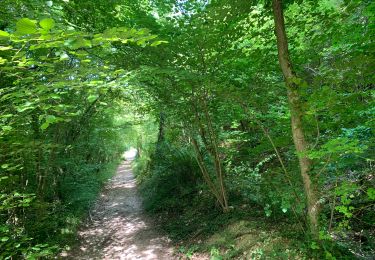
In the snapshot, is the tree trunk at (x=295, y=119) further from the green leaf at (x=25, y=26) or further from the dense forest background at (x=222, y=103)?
the green leaf at (x=25, y=26)

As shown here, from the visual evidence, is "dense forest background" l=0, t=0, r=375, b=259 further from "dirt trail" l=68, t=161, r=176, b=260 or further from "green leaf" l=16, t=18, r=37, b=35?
"dirt trail" l=68, t=161, r=176, b=260

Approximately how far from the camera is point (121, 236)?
759 cm

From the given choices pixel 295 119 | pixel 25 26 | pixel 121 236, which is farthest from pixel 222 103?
pixel 121 236

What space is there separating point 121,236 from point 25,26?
715 cm

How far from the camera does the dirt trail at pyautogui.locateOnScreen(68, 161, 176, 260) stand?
6.37 meters

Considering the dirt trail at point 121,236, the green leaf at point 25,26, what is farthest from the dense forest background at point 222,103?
the dirt trail at point 121,236

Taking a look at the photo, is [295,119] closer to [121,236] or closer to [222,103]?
[222,103]

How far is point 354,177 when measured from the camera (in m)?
4.65

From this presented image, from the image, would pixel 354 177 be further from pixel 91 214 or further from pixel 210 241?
pixel 91 214

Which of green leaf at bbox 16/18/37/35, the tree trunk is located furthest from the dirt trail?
green leaf at bbox 16/18/37/35

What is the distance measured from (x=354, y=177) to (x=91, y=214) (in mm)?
8633

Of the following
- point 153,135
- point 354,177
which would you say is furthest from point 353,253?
point 153,135

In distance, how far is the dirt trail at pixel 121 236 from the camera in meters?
6.37

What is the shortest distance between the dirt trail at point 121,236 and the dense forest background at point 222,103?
0.47m
